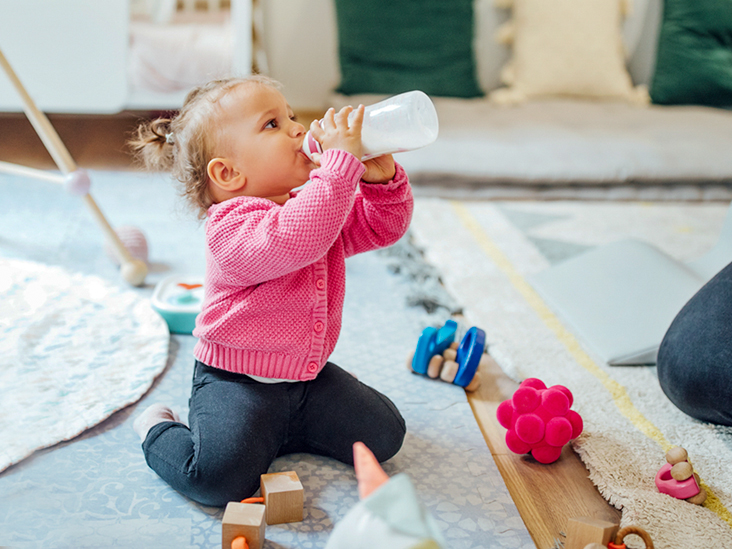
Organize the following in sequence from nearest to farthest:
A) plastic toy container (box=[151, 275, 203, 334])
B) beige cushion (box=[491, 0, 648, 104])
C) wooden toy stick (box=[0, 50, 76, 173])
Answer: plastic toy container (box=[151, 275, 203, 334]), wooden toy stick (box=[0, 50, 76, 173]), beige cushion (box=[491, 0, 648, 104])

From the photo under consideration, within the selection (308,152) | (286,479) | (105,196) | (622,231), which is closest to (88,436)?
(286,479)

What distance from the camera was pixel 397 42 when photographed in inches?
92.7

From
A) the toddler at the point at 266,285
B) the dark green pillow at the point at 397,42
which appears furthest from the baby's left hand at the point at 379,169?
the dark green pillow at the point at 397,42

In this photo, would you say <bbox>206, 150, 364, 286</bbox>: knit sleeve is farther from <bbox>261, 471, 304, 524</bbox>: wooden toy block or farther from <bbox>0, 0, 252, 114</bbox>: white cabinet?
<bbox>0, 0, 252, 114</bbox>: white cabinet

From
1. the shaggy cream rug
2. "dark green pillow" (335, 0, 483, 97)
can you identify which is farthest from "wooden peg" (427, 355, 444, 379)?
"dark green pillow" (335, 0, 483, 97)

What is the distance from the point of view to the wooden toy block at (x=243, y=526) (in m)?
0.67

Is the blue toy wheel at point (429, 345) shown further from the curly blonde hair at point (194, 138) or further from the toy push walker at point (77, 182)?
the toy push walker at point (77, 182)

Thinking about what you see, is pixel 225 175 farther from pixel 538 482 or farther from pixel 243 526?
pixel 538 482

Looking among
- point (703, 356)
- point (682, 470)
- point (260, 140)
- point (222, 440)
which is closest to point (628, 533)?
point (682, 470)

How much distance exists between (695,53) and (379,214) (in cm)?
218

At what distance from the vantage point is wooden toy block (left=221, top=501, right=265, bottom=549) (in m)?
0.67


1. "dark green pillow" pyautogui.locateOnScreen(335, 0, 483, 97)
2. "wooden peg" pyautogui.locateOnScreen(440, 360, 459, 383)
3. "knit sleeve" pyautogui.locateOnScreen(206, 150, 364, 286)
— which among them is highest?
"knit sleeve" pyautogui.locateOnScreen(206, 150, 364, 286)

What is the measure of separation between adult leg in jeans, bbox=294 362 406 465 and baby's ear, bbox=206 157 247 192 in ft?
A: 0.89

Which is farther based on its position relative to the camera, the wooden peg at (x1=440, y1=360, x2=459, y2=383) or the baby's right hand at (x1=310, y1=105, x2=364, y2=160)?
the wooden peg at (x1=440, y1=360, x2=459, y2=383)
